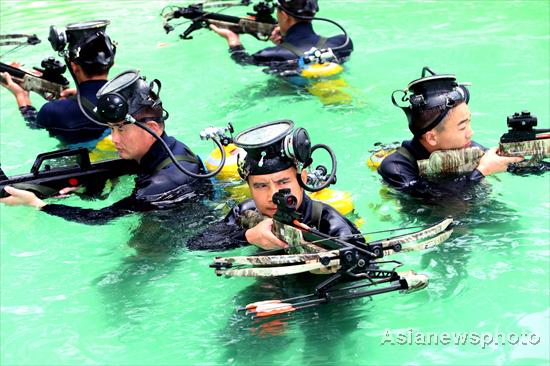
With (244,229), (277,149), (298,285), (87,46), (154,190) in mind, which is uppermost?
(87,46)

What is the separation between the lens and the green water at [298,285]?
4910 mm

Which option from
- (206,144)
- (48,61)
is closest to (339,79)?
(206,144)

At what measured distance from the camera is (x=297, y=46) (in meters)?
9.21

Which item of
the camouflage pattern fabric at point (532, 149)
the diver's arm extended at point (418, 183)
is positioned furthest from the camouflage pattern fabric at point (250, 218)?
the camouflage pattern fabric at point (532, 149)

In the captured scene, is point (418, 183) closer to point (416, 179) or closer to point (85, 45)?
point (416, 179)

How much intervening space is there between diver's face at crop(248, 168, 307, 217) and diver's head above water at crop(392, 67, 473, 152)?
48.7 inches

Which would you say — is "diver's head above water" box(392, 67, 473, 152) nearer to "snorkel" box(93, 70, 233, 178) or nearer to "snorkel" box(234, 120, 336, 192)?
"snorkel" box(234, 120, 336, 192)

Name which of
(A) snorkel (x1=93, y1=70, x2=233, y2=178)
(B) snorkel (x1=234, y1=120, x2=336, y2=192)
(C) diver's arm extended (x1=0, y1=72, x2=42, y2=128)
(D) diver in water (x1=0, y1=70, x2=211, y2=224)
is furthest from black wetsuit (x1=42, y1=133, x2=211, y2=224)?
(C) diver's arm extended (x1=0, y1=72, x2=42, y2=128)

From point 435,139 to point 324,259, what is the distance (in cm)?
191

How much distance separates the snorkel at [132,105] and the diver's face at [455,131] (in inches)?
57.9

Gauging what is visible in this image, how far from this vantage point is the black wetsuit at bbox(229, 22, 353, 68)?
30.3 ft

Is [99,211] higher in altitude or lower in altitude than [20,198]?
lower

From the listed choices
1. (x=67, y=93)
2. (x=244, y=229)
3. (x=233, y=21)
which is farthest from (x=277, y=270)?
(x=233, y=21)

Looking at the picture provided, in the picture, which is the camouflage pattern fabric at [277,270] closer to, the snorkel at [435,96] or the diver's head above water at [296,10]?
the snorkel at [435,96]
